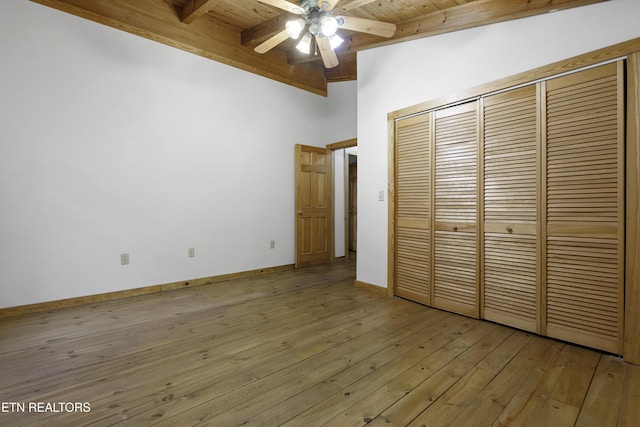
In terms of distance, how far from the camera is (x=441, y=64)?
295 cm

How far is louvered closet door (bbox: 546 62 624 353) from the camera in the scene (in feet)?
6.45

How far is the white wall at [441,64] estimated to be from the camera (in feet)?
6.86

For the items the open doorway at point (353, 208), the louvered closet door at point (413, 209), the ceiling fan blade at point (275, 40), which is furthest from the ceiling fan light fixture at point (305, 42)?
the open doorway at point (353, 208)

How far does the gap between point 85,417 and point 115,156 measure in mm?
2718

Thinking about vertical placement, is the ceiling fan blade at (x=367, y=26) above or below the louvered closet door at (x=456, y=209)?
above

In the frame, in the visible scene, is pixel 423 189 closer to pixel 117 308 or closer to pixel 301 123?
pixel 301 123

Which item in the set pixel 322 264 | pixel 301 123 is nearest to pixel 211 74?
pixel 301 123

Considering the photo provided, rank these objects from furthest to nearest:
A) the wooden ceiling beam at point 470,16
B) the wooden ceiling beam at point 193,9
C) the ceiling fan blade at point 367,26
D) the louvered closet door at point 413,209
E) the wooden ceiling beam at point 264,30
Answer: the wooden ceiling beam at point 264,30 < the wooden ceiling beam at point 193,9 < the louvered closet door at point 413,209 < the ceiling fan blade at point 367,26 < the wooden ceiling beam at point 470,16

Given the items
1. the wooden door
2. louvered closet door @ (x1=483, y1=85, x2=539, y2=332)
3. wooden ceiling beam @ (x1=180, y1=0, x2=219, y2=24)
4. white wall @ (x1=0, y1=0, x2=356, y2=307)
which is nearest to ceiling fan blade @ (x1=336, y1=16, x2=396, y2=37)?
louvered closet door @ (x1=483, y1=85, x2=539, y2=332)

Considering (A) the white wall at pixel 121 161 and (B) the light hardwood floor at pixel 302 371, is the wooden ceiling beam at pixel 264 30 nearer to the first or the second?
(A) the white wall at pixel 121 161

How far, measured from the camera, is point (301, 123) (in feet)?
16.7

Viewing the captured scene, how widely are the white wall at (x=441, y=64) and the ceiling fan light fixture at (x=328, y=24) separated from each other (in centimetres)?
111

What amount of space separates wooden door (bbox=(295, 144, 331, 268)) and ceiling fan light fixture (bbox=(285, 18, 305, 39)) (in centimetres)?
238

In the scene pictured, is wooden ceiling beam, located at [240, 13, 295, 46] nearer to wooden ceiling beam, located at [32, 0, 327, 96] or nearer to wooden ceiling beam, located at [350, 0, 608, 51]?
wooden ceiling beam, located at [32, 0, 327, 96]
